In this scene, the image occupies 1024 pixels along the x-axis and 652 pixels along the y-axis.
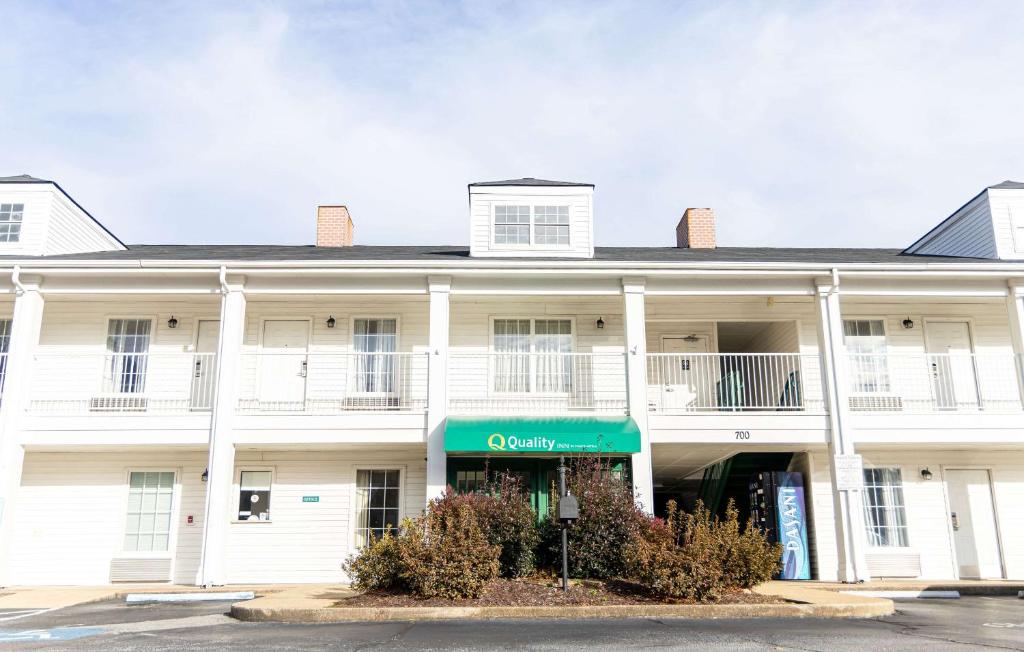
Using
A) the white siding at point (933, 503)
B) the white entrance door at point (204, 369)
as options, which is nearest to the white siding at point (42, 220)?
the white entrance door at point (204, 369)

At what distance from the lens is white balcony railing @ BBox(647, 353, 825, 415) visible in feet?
60.3

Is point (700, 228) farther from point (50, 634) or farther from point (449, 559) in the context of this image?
point (50, 634)

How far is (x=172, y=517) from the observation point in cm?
1755

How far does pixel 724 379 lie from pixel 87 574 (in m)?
13.8

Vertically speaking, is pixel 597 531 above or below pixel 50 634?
above

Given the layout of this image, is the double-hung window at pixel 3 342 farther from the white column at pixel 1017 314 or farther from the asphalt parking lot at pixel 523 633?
the white column at pixel 1017 314

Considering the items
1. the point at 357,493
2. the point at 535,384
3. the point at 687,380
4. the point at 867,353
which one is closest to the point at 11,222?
the point at 357,493

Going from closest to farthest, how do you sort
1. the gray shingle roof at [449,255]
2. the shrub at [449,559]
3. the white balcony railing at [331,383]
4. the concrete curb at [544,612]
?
the concrete curb at [544,612] → the shrub at [449,559] → the gray shingle roof at [449,255] → the white balcony railing at [331,383]

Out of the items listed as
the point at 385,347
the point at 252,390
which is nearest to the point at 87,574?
the point at 252,390

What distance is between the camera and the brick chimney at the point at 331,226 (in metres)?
22.0

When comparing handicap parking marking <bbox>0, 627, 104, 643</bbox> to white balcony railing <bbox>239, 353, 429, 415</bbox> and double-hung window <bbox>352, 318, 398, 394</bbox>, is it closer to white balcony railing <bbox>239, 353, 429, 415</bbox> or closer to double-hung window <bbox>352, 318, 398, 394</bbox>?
white balcony railing <bbox>239, 353, 429, 415</bbox>

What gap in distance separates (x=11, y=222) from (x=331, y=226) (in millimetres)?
7051

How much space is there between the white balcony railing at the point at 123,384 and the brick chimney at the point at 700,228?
40.0 ft

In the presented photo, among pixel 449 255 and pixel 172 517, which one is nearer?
pixel 172 517
